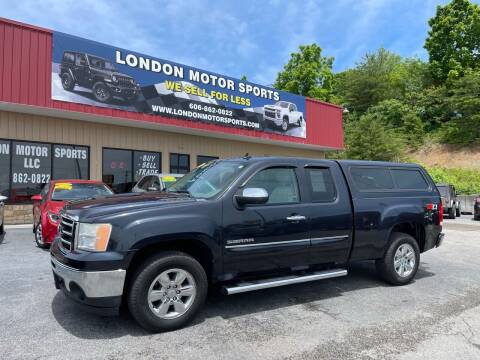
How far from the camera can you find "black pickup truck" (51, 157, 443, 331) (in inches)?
156

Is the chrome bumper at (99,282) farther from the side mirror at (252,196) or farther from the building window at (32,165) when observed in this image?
the building window at (32,165)

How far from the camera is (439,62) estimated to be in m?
43.3

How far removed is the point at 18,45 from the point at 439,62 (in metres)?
42.4

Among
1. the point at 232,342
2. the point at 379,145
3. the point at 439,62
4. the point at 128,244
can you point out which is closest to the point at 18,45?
the point at 128,244

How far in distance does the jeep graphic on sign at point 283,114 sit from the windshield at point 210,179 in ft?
50.7

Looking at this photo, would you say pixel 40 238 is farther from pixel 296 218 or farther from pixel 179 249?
pixel 296 218

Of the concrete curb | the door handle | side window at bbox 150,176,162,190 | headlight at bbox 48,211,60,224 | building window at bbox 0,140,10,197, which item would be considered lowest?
the concrete curb

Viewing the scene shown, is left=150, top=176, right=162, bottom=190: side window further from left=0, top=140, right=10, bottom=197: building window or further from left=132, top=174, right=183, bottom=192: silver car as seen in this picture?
left=0, top=140, right=10, bottom=197: building window

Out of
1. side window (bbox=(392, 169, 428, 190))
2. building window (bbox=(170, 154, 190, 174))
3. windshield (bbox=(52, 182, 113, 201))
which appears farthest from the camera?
building window (bbox=(170, 154, 190, 174))

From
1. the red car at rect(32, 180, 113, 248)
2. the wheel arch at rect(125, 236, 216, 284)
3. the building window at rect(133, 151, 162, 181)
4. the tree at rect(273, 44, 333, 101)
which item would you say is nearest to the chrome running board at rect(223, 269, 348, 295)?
the wheel arch at rect(125, 236, 216, 284)

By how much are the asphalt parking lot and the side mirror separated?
4.37 ft

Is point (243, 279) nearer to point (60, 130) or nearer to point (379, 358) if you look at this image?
point (379, 358)

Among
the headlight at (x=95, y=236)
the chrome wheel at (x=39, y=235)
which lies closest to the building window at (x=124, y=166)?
the chrome wheel at (x=39, y=235)

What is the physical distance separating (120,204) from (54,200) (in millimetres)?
5356
